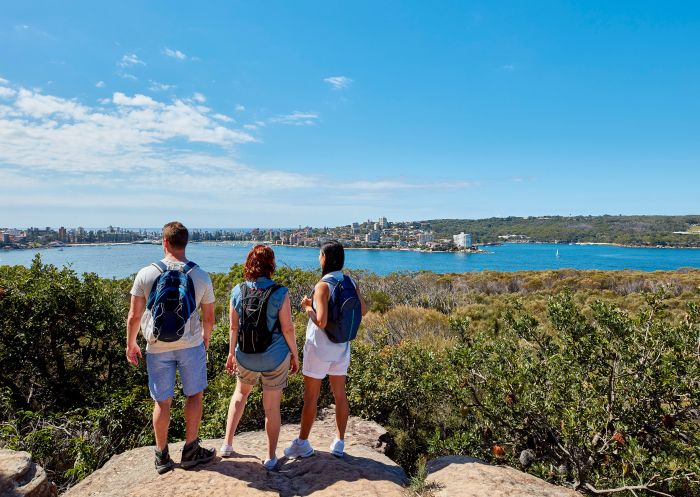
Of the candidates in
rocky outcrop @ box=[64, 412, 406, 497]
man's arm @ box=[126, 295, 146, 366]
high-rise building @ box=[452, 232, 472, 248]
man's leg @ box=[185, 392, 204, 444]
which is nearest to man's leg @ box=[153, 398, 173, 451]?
man's leg @ box=[185, 392, 204, 444]

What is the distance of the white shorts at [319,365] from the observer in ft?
10.9

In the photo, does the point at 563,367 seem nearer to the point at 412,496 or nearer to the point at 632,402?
the point at 632,402

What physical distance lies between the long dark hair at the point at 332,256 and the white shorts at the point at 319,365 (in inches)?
25.2

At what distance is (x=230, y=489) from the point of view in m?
2.81

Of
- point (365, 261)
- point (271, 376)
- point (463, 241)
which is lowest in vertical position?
point (365, 261)

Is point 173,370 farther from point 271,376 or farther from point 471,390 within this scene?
point 471,390

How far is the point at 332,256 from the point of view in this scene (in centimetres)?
328

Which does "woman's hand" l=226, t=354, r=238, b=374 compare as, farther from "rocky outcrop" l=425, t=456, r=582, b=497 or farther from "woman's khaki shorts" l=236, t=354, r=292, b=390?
"rocky outcrop" l=425, t=456, r=582, b=497

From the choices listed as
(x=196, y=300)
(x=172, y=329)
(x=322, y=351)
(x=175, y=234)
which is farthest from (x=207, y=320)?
(x=322, y=351)

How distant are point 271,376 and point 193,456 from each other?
0.85 m

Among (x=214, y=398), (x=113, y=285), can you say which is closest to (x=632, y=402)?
(x=214, y=398)

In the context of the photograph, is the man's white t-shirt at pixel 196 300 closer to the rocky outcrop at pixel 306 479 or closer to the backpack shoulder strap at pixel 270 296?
the backpack shoulder strap at pixel 270 296

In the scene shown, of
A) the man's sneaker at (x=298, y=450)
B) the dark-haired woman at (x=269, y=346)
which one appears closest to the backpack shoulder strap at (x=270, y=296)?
the dark-haired woman at (x=269, y=346)

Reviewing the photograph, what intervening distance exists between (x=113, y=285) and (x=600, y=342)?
25.2 feet
